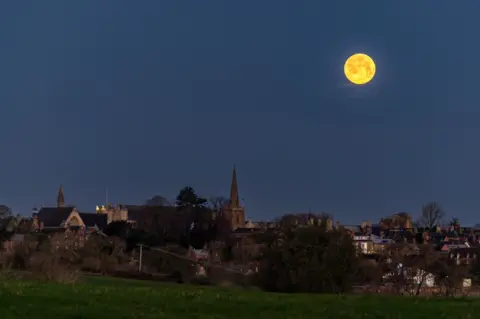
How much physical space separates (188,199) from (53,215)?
39440mm

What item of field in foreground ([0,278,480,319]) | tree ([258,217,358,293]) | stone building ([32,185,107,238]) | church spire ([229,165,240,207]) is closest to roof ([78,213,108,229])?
stone building ([32,185,107,238])

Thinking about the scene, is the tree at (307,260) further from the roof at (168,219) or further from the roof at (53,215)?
the roof at (53,215)

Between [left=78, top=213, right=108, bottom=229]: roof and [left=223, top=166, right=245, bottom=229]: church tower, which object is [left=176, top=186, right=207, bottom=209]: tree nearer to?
[left=78, top=213, right=108, bottom=229]: roof

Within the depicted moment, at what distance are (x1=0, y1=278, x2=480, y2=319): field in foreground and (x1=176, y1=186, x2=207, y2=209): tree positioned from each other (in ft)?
312

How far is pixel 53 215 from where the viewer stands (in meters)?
144

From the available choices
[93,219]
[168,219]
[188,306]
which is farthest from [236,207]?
[188,306]

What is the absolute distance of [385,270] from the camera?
169 ft

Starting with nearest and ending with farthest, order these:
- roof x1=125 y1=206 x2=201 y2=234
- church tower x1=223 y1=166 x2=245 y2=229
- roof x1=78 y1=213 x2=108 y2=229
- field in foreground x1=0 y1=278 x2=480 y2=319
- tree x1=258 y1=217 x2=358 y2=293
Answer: field in foreground x1=0 y1=278 x2=480 y2=319 → tree x1=258 y1=217 x2=358 y2=293 → roof x1=125 y1=206 x2=201 y2=234 → roof x1=78 y1=213 x2=108 y2=229 → church tower x1=223 y1=166 x2=245 y2=229

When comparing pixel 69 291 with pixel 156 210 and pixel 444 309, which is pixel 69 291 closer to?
pixel 444 309

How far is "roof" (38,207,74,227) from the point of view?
140m

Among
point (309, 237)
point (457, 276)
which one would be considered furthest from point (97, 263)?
point (457, 276)

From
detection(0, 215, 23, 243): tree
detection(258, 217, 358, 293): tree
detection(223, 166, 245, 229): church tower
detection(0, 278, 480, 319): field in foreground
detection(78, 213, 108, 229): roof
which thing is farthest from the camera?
detection(223, 166, 245, 229): church tower

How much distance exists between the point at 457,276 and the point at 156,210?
74.9 meters

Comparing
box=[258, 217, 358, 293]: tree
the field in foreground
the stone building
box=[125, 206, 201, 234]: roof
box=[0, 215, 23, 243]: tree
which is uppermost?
the stone building
